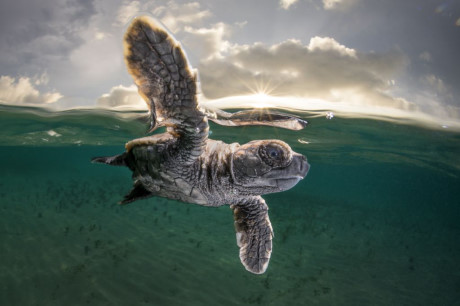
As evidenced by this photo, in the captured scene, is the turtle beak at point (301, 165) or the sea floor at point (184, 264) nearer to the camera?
the turtle beak at point (301, 165)

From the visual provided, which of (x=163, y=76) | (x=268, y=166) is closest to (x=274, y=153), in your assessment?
(x=268, y=166)

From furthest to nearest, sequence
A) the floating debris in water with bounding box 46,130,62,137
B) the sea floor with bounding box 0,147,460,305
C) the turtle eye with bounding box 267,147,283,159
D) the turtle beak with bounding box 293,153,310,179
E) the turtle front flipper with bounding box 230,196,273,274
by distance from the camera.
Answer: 1. the floating debris in water with bounding box 46,130,62,137
2. the sea floor with bounding box 0,147,460,305
3. the turtle front flipper with bounding box 230,196,273,274
4. the turtle beak with bounding box 293,153,310,179
5. the turtle eye with bounding box 267,147,283,159

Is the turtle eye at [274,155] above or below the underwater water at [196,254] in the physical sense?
above

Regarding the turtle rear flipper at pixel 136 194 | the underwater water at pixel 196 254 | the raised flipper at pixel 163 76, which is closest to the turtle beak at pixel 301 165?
the raised flipper at pixel 163 76

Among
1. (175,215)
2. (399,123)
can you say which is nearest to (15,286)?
(175,215)

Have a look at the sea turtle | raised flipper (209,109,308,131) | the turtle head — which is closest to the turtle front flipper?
the sea turtle

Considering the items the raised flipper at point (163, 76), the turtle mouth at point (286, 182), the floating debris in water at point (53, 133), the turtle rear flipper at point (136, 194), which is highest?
the raised flipper at point (163, 76)

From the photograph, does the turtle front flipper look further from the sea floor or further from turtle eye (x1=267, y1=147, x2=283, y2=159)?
the sea floor

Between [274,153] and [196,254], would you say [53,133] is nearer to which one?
[196,254]

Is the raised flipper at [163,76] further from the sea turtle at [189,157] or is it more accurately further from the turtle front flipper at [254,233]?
the turtle front flipper at [254,233]
